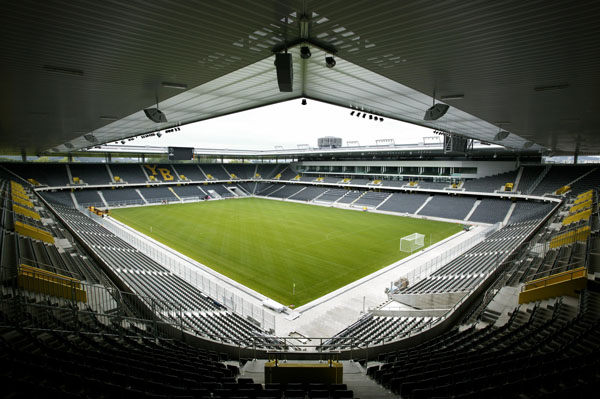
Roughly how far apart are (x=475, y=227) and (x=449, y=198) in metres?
9.56

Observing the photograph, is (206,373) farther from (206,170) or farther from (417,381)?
(206,170)

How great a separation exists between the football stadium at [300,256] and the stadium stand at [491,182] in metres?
11.9

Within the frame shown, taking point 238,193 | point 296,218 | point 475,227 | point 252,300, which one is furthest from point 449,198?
point 238,193

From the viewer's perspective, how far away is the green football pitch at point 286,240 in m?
16.7

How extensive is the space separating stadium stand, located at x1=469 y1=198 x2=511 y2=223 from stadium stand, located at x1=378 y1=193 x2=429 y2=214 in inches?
268

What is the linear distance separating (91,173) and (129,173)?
5324 mm

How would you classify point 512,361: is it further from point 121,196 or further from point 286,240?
point 121,196

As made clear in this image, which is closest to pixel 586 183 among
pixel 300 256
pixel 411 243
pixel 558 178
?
pixel 558 178

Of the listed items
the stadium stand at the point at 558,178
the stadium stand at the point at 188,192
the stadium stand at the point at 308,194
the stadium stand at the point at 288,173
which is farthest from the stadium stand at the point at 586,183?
the stadium stand at the point at 188,192

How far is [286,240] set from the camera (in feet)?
81.2

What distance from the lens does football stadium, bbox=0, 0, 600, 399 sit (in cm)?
420

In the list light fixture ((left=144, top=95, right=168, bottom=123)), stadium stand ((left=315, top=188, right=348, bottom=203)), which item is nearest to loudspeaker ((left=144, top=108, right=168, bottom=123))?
light fixture ((left=144, top=95, right=168, bottom=123))

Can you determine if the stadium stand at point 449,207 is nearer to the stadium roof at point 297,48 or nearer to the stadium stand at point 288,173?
the stadium roof at point 297,48

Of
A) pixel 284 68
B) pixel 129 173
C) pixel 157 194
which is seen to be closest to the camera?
pixel 284 68
